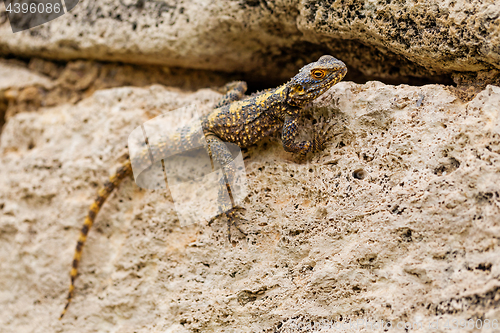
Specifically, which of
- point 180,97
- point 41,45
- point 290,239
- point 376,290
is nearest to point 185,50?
point 180,97

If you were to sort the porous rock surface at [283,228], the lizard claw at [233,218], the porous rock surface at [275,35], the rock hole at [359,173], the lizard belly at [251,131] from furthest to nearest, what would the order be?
1. the lizard belly at [251,131]
2. the lizard claw at [233,218]
3. the rock hole at [359,173]
4. the porous rock surface at [275,35]
5. the porous rock surface at [283,228]

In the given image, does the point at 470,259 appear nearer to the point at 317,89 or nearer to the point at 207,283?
the point at 317,89

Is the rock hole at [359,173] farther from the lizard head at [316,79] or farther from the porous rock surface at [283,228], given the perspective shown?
the lizard head at [316,79]

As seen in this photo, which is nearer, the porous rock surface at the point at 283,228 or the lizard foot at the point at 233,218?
the porous rock surface at the point at 283,228

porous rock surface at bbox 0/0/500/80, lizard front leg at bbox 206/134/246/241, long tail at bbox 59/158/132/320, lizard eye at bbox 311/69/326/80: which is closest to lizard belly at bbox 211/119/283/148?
lizard front leg at bbox 206/134/246/241

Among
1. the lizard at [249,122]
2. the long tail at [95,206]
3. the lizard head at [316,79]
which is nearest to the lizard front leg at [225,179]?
the lizard at [249,122]

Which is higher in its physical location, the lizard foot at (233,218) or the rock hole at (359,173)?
the rock hole at (359,173)

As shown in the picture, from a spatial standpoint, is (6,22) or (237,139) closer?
(237,139)
